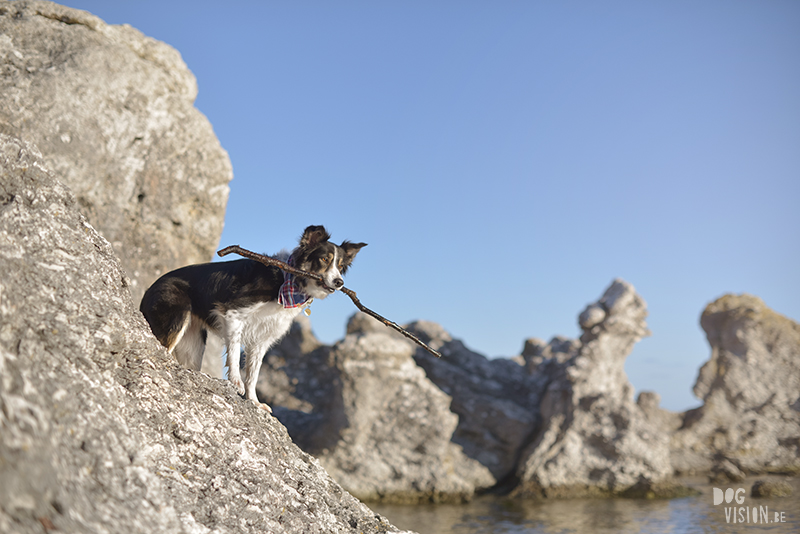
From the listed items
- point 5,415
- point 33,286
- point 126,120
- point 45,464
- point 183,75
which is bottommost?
point 45,464

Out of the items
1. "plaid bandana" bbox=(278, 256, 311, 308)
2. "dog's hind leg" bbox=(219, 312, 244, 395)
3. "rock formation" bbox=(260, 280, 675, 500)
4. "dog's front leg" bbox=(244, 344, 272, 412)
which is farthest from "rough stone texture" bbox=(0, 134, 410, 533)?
"rock formation" bbox=(260, 280, 675, 500)

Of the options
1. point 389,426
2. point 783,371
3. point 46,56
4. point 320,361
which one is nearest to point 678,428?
point 783,371

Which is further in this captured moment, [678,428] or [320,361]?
[678,428]

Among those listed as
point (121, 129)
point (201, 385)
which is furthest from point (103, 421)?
point (121, 129)

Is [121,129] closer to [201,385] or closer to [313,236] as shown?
[313,236]

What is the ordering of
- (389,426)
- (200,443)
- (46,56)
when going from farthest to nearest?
1. (389,426)
2. (46,56)
3. (200,443)

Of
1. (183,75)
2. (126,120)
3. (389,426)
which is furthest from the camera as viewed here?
(389,426)

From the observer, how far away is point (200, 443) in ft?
10.8

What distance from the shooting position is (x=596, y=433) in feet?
44.3

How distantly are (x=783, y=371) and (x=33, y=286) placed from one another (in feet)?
67.1

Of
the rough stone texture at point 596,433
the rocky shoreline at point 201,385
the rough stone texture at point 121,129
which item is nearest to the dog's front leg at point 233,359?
the rocky shoreline at point 201,385

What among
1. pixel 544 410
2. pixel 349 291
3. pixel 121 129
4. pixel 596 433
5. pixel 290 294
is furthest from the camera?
pixel 544 410

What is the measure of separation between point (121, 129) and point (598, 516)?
36.8 feet

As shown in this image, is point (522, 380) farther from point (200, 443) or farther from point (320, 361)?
point (200, 443)
